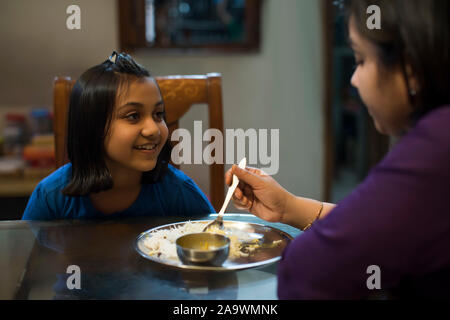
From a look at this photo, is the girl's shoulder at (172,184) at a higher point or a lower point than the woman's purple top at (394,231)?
lower

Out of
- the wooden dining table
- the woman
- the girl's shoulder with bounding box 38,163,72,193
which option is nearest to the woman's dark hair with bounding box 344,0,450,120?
the woman

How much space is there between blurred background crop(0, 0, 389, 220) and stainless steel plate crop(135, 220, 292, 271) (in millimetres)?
1633

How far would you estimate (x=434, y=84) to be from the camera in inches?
24.3

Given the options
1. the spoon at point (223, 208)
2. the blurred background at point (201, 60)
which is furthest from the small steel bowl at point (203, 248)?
the blurred background at point (201, 60)

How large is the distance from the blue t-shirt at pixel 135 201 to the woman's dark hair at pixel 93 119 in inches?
2.5

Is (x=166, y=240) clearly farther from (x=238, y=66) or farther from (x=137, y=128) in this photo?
(x=238, y=66)

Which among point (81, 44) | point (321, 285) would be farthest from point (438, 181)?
point (81, 44)

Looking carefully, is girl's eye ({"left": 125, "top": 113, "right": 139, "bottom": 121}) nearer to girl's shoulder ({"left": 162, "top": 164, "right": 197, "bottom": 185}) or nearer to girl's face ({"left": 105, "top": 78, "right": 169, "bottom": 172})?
girl's face ({"left": 105, "top": 78, "right": 169, "bottom": 172})

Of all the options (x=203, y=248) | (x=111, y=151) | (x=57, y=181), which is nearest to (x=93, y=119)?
(x=111, y=151)

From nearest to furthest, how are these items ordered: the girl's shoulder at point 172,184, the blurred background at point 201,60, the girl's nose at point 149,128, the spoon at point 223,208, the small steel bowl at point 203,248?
the small steel bowl at point 203,248, the spoon at point 223,208, the girl's nose at point 149,128, the girl's shoulder at point 172,184, the blurred background at point 201,60

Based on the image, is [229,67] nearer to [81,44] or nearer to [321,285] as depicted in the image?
[81,44]

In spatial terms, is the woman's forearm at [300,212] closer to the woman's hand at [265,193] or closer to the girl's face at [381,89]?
the woman's hand at [265,193]

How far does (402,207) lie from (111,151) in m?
0.87

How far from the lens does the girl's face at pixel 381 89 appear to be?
680mm
